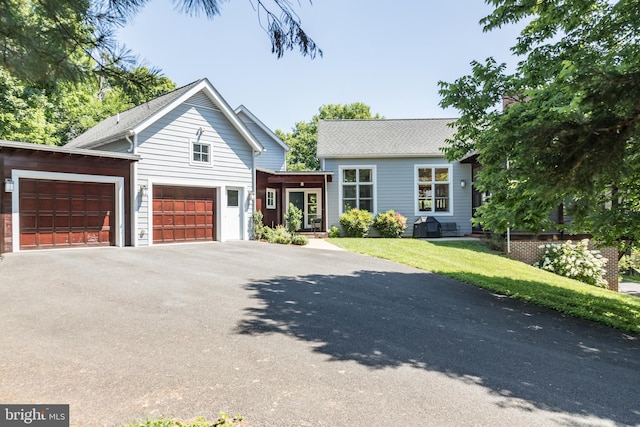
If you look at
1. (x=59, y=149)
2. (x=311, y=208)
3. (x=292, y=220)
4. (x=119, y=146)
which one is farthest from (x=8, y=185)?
(x=311, y=208)

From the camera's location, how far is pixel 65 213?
34.4 ft

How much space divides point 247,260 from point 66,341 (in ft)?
18.9

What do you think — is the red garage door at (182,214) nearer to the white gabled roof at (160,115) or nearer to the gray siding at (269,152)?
the white gabled roof at (160,115)

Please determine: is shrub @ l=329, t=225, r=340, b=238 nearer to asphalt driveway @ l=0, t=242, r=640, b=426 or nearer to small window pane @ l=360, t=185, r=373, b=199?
small window pane @ l=360, t=185, r=373, b=199

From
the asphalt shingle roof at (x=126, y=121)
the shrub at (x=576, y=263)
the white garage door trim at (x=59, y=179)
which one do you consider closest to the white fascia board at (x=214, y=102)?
the asphalt shingle roof at (x=126, y=121)

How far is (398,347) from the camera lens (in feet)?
13.6

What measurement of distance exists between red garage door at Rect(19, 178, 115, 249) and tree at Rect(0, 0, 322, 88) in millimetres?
8962

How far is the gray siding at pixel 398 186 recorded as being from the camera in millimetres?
17125

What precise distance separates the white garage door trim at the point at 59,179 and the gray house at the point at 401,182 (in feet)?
29.8

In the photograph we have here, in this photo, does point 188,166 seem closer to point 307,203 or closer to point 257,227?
point 257,227

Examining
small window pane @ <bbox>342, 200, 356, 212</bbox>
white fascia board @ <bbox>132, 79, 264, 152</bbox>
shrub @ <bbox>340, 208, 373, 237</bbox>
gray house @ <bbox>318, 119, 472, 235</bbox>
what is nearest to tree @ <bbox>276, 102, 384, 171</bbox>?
gray house @ <bbox>318, 119, 472, 235</bbox>

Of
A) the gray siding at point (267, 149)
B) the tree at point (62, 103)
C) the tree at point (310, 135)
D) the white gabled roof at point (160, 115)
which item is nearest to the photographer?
the tree at point (62, 103)

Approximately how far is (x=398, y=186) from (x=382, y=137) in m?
3.03

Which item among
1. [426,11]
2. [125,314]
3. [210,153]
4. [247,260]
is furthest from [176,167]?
[426,11]
